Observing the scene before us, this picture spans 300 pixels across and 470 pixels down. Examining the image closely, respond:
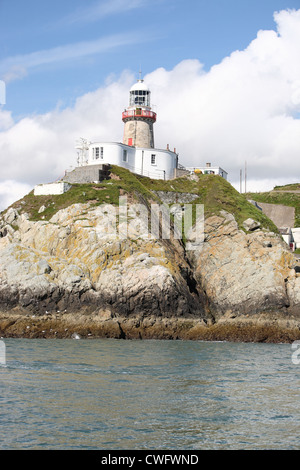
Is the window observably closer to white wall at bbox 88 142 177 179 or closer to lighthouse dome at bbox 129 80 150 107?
white wall at bbox 88 142 177 179

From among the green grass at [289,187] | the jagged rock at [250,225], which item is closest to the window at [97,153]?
the jagged rock at [250,225]

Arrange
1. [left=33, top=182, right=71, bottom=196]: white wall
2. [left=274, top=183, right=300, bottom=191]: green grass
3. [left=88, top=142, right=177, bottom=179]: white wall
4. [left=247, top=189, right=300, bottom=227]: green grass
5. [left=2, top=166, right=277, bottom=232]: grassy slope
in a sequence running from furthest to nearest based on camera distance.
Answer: [left=274, top=183, right=300, bottom=191]: green grass
[left=247, top=189, right=300, bottom=227]: green grass
[left=88, top=142, right=177, bottom=179]: white wall
[left=33, top=182, right=71, bottom=196]: white wall
[left=2, top=166, right=277, bottom=232]: grassy slope

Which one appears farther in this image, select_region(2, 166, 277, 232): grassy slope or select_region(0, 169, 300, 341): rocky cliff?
select_region(2, 166, 277, 232): grassy slope

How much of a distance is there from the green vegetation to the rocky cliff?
43.4 metres

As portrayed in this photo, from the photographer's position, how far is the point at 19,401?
1794cm

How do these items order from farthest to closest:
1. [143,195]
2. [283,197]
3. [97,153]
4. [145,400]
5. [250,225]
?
[283,197]
[97,153]
[143,195]
[250,225]
[145,400]

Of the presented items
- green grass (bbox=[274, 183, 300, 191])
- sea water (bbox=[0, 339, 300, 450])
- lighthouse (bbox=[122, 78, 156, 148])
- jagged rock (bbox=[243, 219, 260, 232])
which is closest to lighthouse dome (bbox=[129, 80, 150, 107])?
lighthouse (bbox=[122, 78, 156, 148])

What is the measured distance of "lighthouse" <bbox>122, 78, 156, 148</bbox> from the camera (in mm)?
59625

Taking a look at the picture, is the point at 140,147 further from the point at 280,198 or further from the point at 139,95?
the point at 280,198

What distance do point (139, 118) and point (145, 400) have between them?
44605 mm

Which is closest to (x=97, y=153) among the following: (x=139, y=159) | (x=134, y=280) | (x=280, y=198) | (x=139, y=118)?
(x=139, y=159)

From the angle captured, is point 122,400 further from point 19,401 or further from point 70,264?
point 70,264

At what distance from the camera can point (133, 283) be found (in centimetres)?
3859

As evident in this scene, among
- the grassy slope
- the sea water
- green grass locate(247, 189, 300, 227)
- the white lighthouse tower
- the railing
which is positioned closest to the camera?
the sea water
